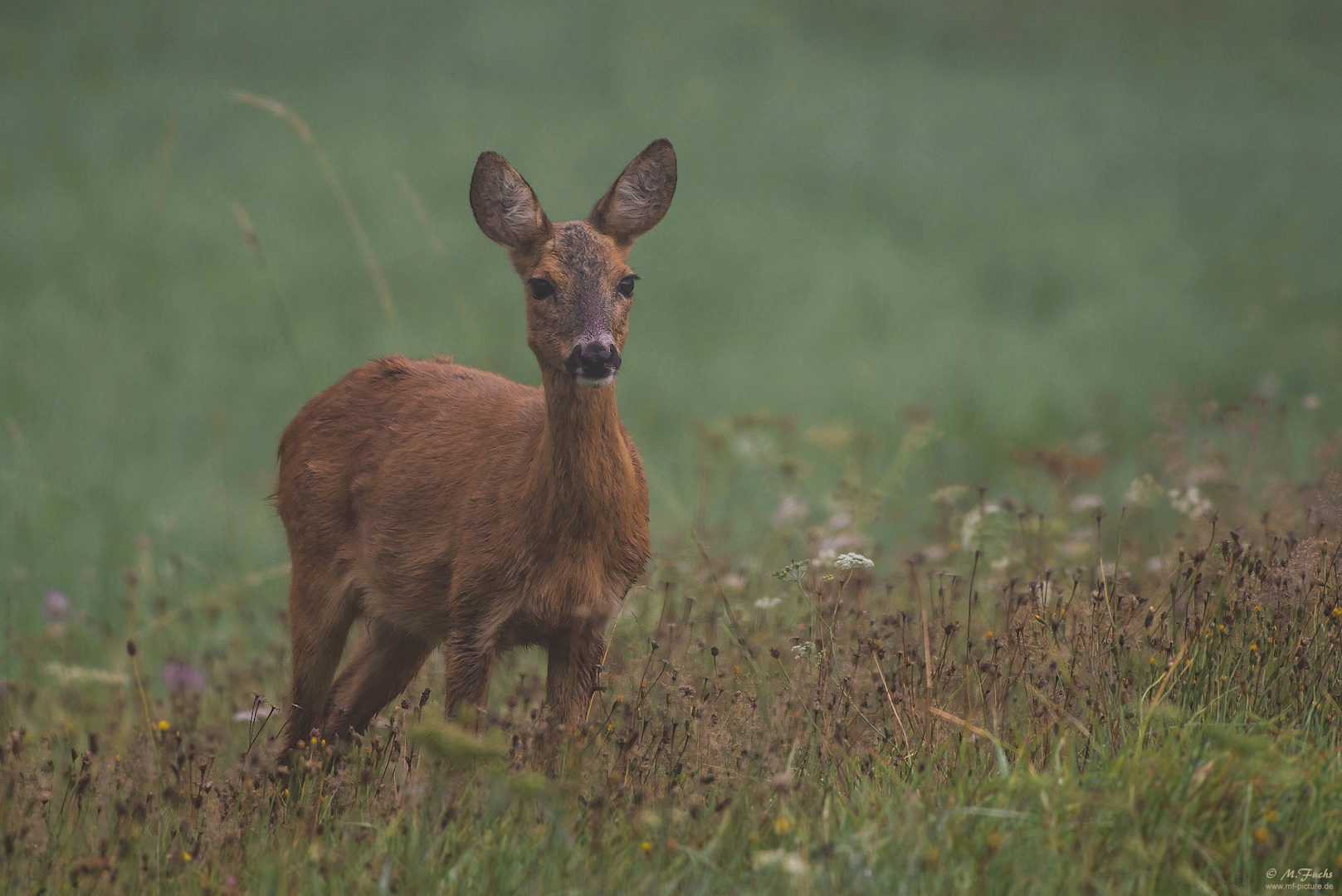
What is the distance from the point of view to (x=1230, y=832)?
287 centimetres

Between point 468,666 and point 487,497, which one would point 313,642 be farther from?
point 487,497

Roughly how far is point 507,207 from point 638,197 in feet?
1.45

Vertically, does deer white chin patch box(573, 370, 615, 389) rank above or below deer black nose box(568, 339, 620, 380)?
below

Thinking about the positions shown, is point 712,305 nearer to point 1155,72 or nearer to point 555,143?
point 555,143

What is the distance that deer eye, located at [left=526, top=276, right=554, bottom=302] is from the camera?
405cm

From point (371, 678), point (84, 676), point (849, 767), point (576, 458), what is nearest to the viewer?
point (849, 767)

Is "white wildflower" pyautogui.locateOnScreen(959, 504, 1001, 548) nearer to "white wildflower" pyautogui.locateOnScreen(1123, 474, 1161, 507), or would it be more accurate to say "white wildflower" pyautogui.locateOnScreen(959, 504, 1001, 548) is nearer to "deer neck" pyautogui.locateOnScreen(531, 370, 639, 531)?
"white wildflower" pyautogui.locateOnScreen(1123, 474, 1161, 507)

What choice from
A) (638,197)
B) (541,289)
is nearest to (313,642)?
(541,289)

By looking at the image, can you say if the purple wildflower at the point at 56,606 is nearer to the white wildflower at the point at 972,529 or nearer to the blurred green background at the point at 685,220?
the blurred green background at the point at 685,220

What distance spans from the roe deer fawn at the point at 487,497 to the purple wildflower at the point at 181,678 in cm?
106

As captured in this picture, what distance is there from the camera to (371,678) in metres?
5.04

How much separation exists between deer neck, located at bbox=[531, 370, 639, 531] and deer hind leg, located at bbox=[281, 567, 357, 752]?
1184mm

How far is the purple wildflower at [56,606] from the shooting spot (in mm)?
6264

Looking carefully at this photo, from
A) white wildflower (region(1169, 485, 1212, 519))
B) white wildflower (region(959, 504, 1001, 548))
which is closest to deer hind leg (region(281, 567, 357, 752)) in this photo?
white wildflower (region(959, 504, 1001, 548))
